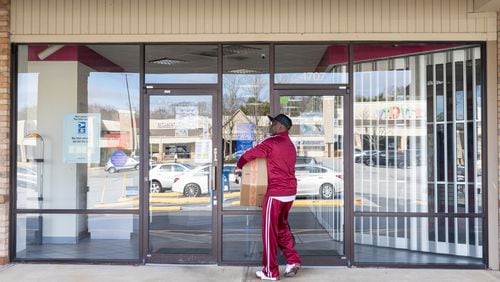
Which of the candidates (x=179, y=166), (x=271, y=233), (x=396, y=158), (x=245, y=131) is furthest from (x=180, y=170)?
(x=396, y=158)

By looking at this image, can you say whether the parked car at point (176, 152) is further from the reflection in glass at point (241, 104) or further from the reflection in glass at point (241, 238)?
the reflection in glass at point (241, 238)

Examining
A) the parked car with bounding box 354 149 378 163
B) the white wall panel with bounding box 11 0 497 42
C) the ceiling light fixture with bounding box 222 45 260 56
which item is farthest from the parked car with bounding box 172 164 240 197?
the white wall panel with bounding box 11 0 497 42

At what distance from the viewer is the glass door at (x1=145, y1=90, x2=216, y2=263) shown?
653 centimetres

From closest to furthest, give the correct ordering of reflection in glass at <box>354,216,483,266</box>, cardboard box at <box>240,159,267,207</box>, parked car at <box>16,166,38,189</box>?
cardboard box at <box>240,159,267,207</box>, reflection in glass at <box>354,216,483,266</box>, parked car at <box>16,166,38,189</box>

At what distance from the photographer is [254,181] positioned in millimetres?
5633

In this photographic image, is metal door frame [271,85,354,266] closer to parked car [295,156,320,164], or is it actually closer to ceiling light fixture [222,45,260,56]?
parked car [295,156,320,164]

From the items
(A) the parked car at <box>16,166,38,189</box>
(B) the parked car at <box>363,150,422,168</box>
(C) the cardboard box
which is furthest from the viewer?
(B) the parked car at <box>363,150,422,168</box>

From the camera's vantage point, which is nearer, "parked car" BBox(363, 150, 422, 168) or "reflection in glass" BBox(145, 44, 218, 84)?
"reflection in glass" BBox(145, 44, 218, 84)

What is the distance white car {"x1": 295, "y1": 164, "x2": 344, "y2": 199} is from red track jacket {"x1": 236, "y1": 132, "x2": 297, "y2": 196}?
3.03ft

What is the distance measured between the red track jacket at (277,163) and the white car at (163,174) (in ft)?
3.96

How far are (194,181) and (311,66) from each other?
7.12ft

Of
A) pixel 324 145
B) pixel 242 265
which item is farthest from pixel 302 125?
pixel 242 265

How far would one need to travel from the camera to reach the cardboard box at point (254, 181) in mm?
5629

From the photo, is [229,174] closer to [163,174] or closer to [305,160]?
[163,174]
